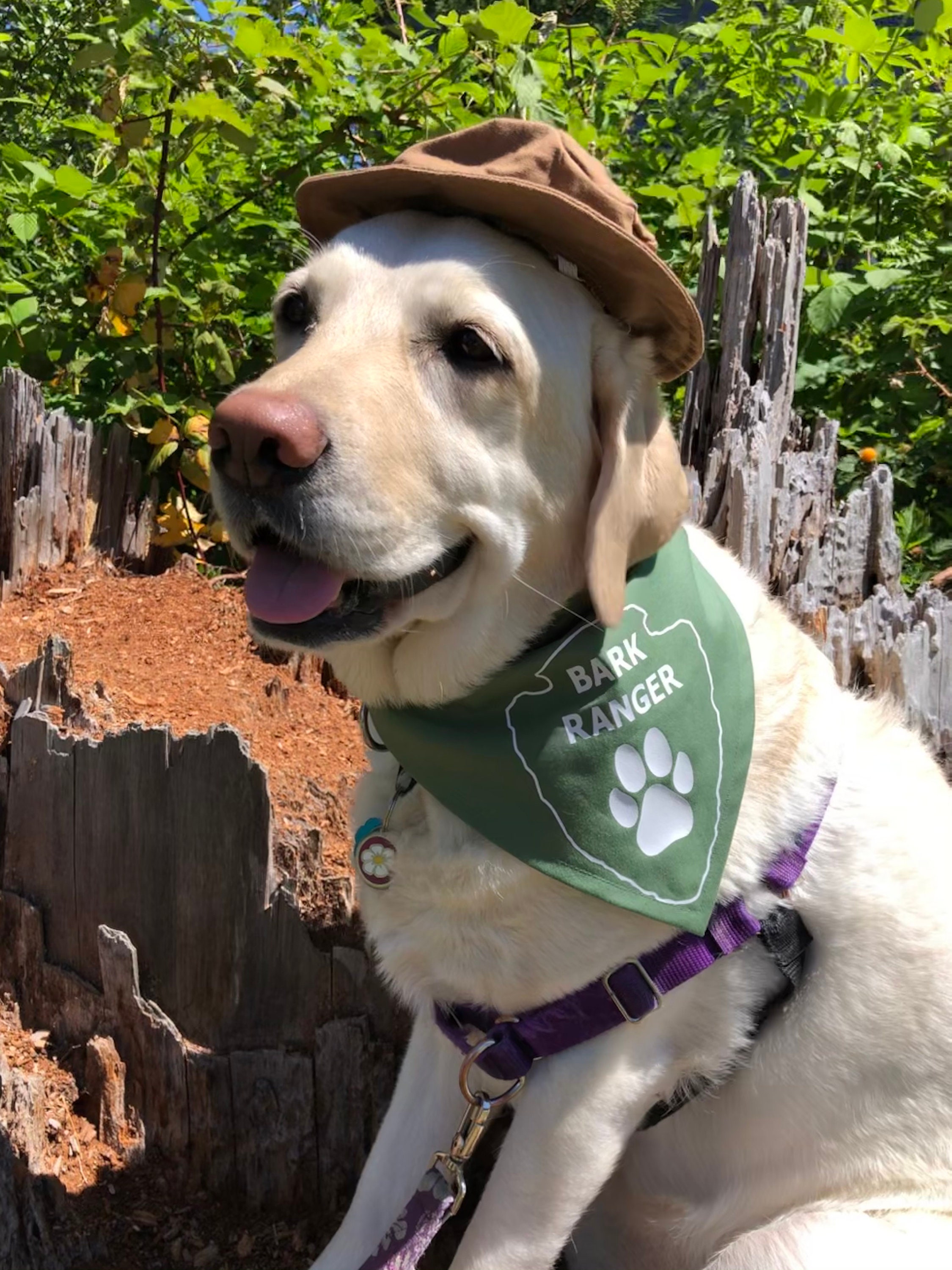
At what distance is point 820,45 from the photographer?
464 centimetres

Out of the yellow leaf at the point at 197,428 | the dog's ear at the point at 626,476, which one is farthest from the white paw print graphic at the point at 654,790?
the yellow leaf at the point at 197,428

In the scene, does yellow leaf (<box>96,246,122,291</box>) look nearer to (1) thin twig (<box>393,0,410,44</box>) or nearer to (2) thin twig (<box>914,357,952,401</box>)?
(1) thin twig (<box>393,0,410,44</box>)

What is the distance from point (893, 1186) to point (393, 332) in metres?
1.67

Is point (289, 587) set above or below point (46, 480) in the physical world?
above

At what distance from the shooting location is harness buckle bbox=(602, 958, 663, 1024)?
1893mm

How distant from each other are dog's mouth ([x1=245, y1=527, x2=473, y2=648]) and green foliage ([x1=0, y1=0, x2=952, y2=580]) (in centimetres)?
224

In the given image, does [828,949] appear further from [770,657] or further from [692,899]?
[770,657]

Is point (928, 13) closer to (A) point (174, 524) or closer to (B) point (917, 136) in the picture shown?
(B) point (917, 136)

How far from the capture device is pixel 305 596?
183cm

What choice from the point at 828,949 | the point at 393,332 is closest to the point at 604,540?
the point at 393,332

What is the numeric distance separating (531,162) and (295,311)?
19.7 inches

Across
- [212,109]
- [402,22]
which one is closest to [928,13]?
[402,22]

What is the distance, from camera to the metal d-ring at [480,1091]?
6.39ft

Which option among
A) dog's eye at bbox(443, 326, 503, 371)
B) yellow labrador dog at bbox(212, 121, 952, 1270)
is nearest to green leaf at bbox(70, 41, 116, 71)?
yellow labrador dog at bbox(212, 121, 952, 1270)
